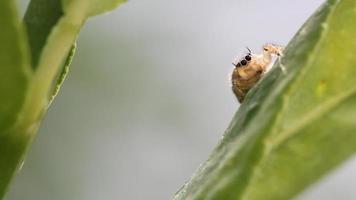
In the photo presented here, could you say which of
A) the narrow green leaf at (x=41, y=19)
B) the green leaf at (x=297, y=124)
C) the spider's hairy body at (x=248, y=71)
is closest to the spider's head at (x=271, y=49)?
the spider's hairy body at (x=248, y=71)

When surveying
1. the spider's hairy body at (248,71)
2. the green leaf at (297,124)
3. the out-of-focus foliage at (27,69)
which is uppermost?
the out-of-focus foliage at (27,69)

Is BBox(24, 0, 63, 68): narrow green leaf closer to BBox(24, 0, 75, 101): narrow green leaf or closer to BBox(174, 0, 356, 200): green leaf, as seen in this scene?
BBox(24, 0, 75, 101): narrow green leaf

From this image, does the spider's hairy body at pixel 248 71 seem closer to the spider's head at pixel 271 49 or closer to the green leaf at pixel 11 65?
the spider's head at pixel 271 49

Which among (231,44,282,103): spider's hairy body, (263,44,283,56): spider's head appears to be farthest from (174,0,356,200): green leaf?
(263,44,283,56): spider's head

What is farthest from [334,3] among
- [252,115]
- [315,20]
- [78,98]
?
[78,98]

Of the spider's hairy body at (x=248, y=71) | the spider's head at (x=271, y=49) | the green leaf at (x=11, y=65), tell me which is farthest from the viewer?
the spider's head at (x=271, y=49)

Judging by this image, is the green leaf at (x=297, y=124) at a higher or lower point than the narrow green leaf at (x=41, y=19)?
lower

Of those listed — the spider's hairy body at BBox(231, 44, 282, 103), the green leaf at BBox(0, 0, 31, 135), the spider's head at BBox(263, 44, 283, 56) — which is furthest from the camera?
the spider's head at BBox(263, 44, 283, 56)
